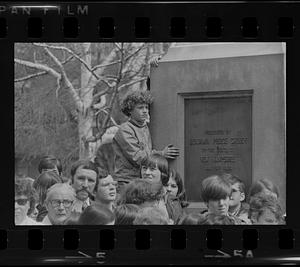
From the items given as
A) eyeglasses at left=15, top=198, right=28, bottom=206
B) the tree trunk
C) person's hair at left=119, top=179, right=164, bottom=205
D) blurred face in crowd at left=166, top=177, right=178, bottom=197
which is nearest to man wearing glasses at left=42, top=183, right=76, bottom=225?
eyeglasses at left=15, top=198, right=28, bottom=206

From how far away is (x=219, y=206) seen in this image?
31.2 feet

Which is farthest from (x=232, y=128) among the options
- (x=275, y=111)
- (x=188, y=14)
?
(x=188, y=14)

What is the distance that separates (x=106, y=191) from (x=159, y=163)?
1.98 ft

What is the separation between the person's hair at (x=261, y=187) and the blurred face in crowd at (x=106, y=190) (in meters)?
1.38

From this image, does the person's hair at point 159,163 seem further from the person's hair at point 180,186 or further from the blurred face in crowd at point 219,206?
the blurred face in crowd at point 219,206

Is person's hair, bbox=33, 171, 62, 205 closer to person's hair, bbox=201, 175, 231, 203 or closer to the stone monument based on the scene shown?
the stone monument

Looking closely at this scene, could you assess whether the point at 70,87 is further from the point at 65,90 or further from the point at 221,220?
the point at 221,220

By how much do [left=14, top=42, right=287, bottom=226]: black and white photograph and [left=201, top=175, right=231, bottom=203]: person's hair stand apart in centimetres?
1

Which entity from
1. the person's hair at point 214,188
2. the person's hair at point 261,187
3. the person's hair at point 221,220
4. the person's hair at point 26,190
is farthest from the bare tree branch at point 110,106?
the person's hair at point 261,187

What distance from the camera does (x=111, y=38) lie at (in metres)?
9.45

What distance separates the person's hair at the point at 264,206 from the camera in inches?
373

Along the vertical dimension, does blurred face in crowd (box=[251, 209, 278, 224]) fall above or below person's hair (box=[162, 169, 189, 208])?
below

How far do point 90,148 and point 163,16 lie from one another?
59.8 inches

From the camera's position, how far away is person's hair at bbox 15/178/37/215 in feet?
31.0
